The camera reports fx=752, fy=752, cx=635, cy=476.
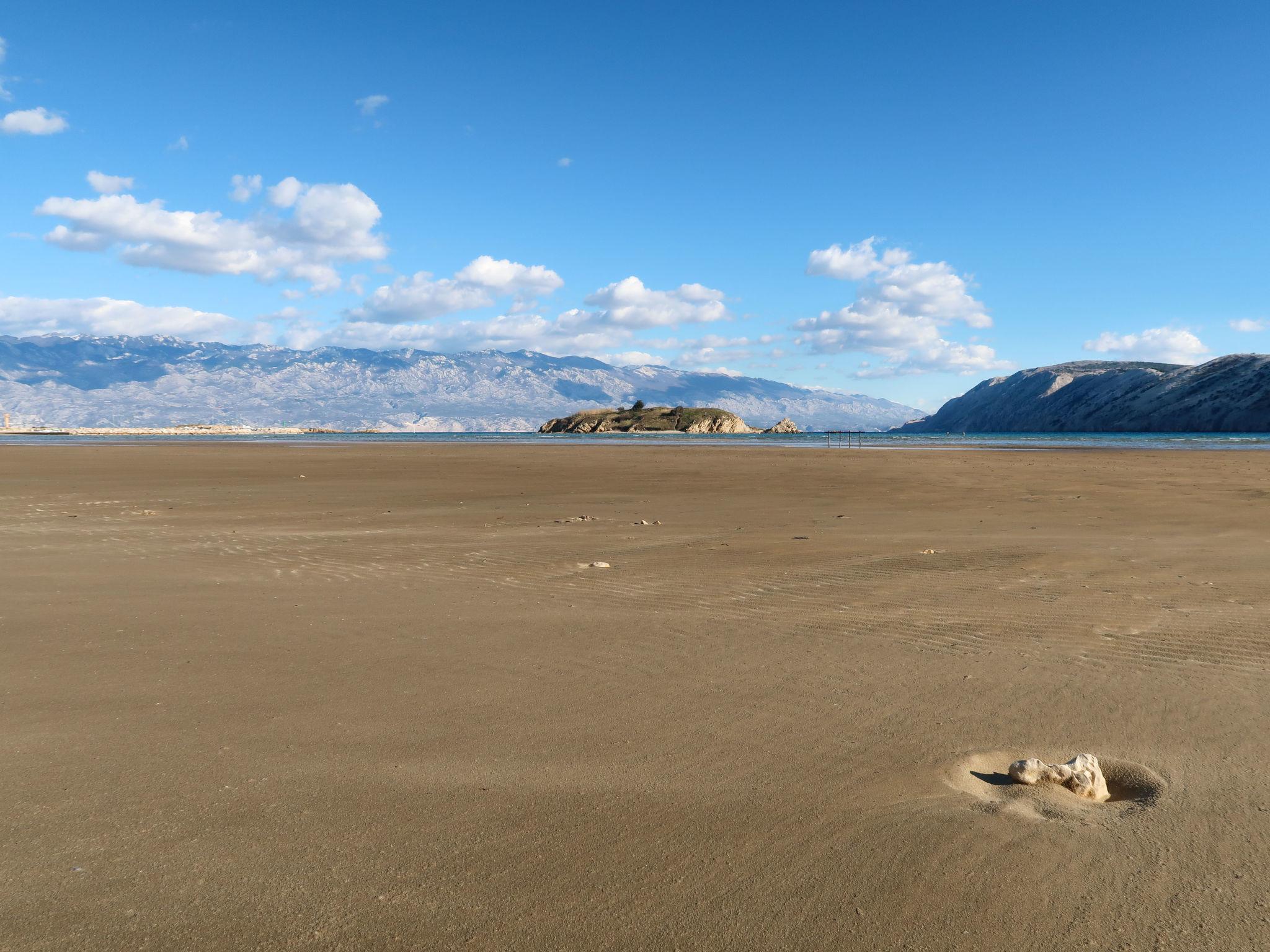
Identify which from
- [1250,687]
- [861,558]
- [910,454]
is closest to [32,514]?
[861,558]

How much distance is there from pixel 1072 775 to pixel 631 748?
6.45ft

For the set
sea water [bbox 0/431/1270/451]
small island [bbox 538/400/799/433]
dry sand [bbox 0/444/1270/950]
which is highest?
small island [bbox 538/400/799/433]

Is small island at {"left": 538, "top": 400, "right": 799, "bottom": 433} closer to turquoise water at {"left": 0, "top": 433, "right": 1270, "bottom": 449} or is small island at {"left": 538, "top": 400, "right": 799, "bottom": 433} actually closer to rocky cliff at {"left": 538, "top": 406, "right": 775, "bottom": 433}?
rocky cliff at {"left": 538, "top": 406, "right": 775, "bottom": 433}

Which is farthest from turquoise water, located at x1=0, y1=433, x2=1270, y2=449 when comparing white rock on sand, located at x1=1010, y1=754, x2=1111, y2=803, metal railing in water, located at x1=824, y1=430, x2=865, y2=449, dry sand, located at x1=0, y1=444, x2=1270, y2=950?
white rock on sand, located at x1=1010, y1=754, x2=1111, y2=803

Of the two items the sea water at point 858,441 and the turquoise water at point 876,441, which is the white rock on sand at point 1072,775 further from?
the turquoise water at point 876,441

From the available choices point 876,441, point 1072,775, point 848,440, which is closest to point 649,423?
point 848,440

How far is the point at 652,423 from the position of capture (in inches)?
7087

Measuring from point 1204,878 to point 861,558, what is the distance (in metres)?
6.32

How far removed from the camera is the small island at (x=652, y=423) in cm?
17475

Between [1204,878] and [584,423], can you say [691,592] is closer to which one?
[1204,878]

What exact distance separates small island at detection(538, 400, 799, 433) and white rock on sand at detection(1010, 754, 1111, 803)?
164681mm

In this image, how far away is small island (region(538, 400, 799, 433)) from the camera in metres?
175

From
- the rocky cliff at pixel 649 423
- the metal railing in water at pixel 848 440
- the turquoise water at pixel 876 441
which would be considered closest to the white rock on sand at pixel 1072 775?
the metal railing in water at pixel 848 440

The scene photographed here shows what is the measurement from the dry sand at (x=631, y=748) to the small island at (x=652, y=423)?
161 meters
